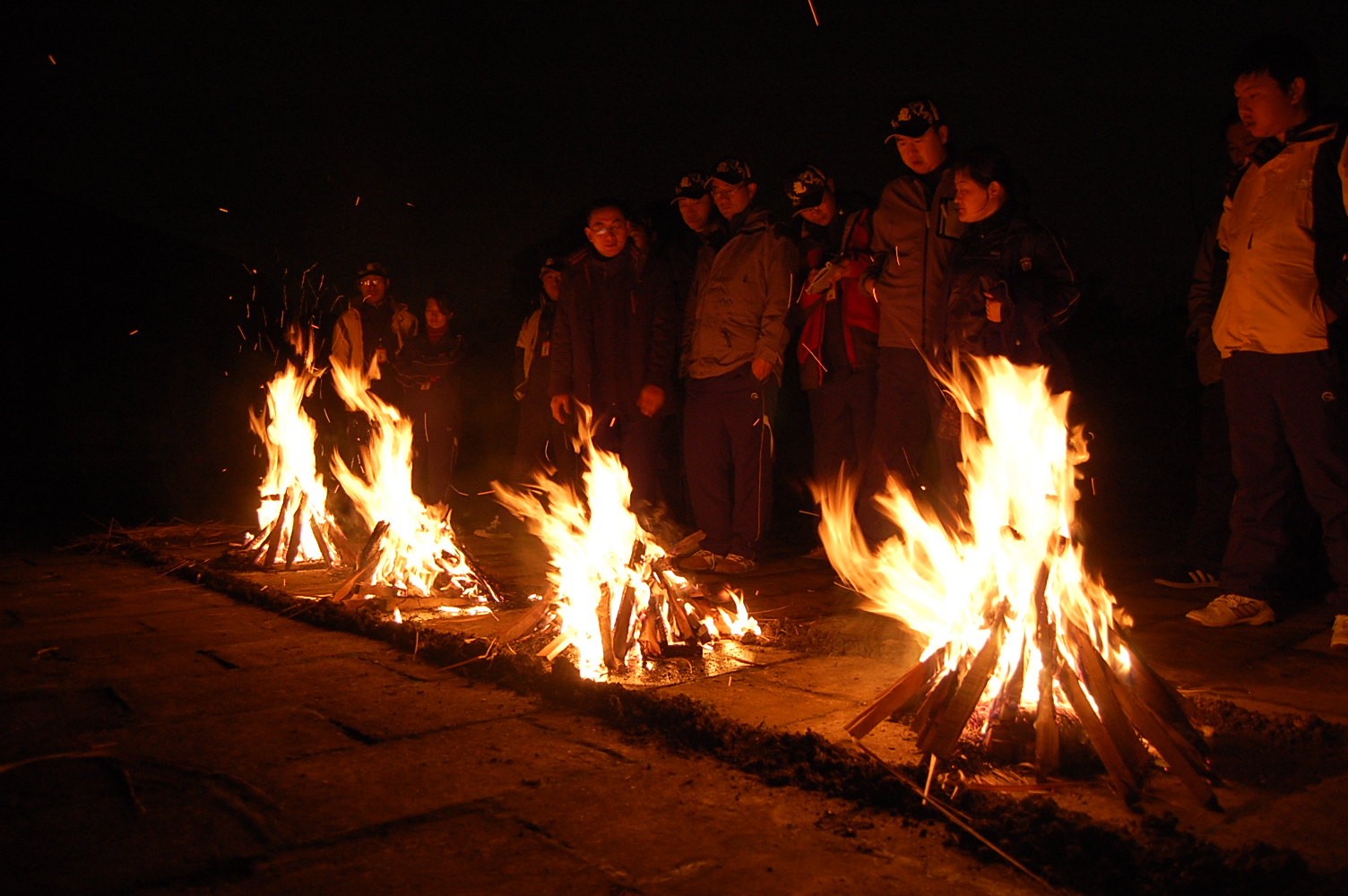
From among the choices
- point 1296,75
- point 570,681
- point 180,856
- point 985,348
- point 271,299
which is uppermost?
point 271,299

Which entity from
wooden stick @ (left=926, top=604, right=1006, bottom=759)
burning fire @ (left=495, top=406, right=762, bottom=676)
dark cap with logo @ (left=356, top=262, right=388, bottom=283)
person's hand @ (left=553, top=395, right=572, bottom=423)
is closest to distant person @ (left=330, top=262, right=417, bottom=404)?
dark cap with logo @ (left=356, top=262, right=388, bottom=283)

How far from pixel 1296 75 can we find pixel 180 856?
432 centimetres

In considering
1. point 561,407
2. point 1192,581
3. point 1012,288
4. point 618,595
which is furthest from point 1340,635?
point 561,407

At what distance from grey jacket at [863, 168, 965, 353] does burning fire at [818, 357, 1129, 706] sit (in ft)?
5.39

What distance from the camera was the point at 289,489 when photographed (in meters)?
5.70

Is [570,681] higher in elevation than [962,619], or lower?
lower

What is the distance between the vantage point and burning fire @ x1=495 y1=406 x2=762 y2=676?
3518mm

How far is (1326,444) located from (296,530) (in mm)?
4941

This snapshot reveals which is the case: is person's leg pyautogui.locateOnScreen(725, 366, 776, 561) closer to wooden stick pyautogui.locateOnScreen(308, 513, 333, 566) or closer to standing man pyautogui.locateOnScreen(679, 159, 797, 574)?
standing man pyautogui.locateOnScreen(679, 159, 797, 574)

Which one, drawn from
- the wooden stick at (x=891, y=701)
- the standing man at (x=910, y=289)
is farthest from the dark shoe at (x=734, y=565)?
the wooden stick at (x=891, y=701)

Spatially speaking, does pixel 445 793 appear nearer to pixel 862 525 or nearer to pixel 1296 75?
pixel 862 525

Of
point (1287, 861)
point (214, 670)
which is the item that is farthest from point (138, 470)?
point (1287, 861)

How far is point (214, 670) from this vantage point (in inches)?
139

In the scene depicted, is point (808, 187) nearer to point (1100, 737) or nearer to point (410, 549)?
point (410, 549)
